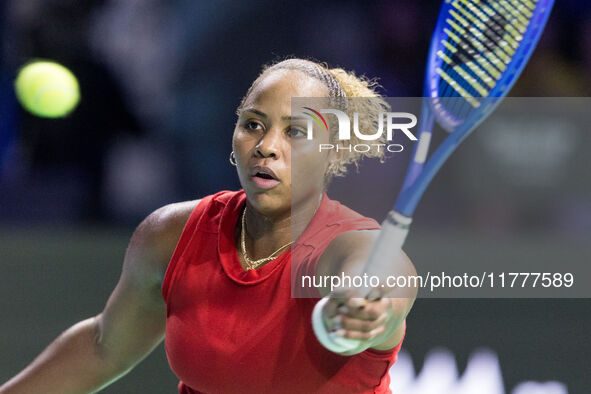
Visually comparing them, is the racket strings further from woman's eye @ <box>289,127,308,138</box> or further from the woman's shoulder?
the woman's shoulder

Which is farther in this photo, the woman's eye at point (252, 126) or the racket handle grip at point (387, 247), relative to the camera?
the woman's eye at point (252, 126)

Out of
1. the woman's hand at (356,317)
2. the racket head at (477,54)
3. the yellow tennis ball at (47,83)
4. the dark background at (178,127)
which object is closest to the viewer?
the woman's hand at (356,317)

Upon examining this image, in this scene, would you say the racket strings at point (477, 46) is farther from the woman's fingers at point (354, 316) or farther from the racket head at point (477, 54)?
the woman's fingers at point (354, 316)

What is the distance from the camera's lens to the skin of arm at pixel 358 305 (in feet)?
3.02

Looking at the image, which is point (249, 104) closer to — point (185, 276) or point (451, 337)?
point (185, 276)

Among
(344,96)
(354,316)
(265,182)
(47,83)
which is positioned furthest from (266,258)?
(47,83)

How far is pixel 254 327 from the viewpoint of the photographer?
4.02 ft

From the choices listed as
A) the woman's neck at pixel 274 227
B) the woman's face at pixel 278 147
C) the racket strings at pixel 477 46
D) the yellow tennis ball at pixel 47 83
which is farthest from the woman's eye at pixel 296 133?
the yellow tennis ball at pixel 47 83

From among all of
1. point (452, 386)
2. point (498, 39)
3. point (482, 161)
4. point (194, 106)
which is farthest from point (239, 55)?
point (498, 39)

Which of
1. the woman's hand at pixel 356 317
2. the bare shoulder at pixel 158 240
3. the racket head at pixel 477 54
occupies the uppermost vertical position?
the racket head at pixel 477 54

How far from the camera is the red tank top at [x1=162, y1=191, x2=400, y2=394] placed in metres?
1.20

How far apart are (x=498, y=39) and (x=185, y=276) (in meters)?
0.67

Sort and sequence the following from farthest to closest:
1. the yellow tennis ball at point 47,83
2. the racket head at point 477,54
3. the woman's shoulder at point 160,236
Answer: the yellow tennis ball at point 47,83
the woman's shoulder at point 160,236
the racket head at point 477,54

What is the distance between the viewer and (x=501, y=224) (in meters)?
3.23
